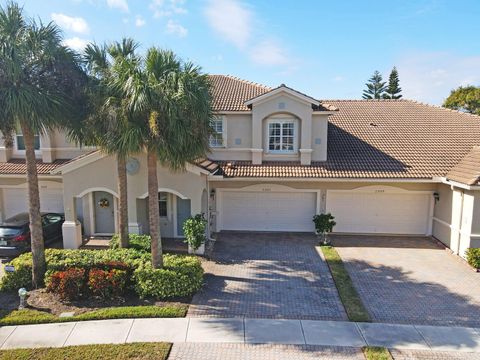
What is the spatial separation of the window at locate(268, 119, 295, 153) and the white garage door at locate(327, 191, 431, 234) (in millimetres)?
3240

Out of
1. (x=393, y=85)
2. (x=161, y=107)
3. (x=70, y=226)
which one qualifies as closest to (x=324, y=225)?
(x=161, y=107)

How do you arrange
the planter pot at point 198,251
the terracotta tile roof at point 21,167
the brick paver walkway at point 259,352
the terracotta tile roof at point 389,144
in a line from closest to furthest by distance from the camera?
the brick paver walkway at point 259,352 → the planter pot at point 198,251 → the terracotta tile roof at point 389,144 → the terracotta tile roof at point 21,167

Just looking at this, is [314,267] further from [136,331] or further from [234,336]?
[136,331]

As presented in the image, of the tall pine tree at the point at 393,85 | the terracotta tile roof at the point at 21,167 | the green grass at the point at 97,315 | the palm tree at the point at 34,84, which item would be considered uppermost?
the tall pine tree at the point at 393,85

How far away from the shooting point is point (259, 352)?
781cm

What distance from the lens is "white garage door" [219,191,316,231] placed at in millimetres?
17750

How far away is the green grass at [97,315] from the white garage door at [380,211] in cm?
1062

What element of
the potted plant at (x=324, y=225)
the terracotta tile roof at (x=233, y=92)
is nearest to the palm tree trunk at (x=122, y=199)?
the terracotta tile roof at (x=233, y=92)

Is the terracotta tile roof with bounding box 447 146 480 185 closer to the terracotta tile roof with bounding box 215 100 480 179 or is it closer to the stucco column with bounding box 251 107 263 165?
the terracotta tile roof with bounding box 215 100 480 179

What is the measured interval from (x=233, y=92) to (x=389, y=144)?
9.01 m

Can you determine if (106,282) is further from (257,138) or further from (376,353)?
(257,138)

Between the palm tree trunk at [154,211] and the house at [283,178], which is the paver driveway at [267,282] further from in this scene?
the house at [283,178]

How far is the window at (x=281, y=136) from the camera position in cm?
1739

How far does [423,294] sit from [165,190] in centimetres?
1047
